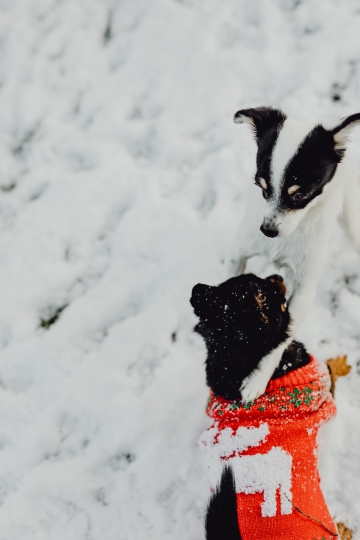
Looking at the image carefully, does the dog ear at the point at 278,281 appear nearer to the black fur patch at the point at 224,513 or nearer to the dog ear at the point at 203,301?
the dog ear at the point at 203,301

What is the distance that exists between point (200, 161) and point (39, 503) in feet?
8.98

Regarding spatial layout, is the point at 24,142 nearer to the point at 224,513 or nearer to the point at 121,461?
the point at 121,461

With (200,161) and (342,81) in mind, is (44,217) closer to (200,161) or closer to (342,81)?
(200,161)

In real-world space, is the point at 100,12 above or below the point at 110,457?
above

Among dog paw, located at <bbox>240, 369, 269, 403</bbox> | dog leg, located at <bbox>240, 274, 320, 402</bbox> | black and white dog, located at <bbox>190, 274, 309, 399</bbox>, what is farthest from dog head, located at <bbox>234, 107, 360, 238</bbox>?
dog paw, located at <bbox>240, 369, 269, 403</bbox>

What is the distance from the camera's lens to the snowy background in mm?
2520

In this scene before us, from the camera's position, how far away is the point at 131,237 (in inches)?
119

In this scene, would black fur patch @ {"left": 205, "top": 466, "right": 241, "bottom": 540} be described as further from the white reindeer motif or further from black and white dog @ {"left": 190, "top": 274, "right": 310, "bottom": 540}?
black and white dog @ {"left": 190, "top": 274, "right": 310, "bottom": 540}

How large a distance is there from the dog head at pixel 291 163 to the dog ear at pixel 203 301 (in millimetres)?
447

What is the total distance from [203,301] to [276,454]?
811mm

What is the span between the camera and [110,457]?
8.52 feet

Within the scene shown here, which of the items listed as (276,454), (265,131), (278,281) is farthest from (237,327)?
(265,131)

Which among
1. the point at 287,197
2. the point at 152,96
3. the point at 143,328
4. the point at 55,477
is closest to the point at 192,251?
the point at 143,328

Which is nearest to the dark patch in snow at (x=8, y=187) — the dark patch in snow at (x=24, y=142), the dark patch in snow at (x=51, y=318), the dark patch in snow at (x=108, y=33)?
the dark patch in snow at (x=24, y=142)
